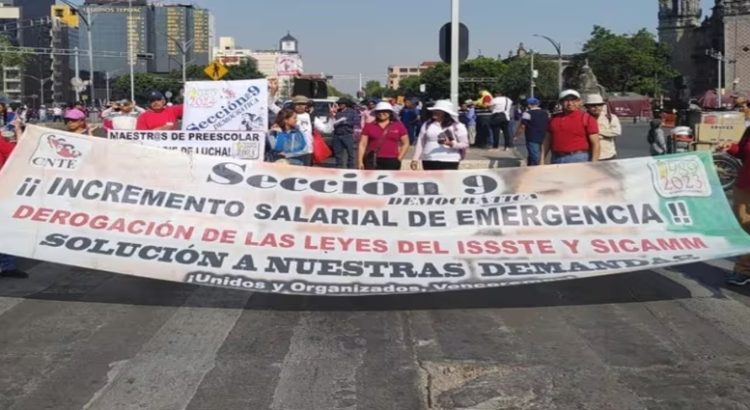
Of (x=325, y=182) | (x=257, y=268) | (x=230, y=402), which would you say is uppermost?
(x=325, y=182)

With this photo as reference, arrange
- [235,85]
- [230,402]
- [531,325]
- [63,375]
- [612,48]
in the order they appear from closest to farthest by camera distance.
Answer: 1. [230,402]
2. [63,375]
3. [531,325]
4. [235,85]
5. [612,48]

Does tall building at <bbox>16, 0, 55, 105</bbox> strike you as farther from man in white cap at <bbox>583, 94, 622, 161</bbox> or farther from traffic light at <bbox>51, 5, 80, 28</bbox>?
man in white cap at <bbox>583, 94, 622, 161</bbox>

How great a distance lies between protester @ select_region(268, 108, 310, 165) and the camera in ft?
35.4

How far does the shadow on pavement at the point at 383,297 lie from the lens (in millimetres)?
7234

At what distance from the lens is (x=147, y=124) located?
12.0m

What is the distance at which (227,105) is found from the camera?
42.7 ft

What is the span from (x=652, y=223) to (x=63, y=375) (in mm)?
4664

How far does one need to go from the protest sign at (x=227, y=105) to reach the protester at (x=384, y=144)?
8.33 feet

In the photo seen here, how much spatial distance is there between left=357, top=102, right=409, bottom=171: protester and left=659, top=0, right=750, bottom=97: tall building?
96427mm

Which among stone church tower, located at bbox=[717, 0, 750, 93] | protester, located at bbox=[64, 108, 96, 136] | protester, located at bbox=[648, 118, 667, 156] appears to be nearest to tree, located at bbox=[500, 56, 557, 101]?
stone church tower, located at bbox=[717, 0, 750, 93]

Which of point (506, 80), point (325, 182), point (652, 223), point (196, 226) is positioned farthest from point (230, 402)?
point (506, 80)

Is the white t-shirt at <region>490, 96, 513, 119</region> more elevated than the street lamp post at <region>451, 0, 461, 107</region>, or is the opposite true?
the street lamp post at <region>451, 0, 461, 107</region>

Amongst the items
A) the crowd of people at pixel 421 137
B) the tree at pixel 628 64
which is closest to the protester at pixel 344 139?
the crowd of people at pixel 421 137

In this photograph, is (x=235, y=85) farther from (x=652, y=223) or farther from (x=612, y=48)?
(x=612, y=48)
